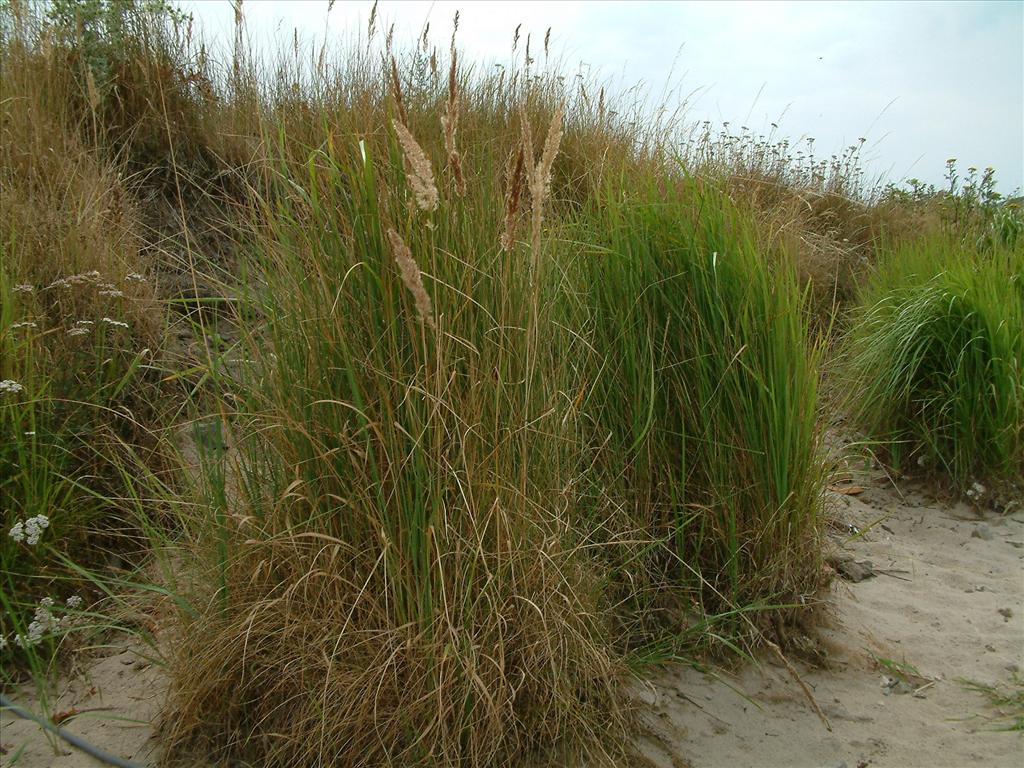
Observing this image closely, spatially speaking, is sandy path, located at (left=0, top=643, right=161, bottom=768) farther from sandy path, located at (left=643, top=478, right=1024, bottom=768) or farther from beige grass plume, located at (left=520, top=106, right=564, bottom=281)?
beige grass plume, located at (left=520, top=106, right=564, bottom=281)

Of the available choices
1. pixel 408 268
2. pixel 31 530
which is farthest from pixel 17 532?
pixel 408 268

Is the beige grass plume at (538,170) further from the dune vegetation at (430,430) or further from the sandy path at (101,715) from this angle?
the sandy path at (101,715)

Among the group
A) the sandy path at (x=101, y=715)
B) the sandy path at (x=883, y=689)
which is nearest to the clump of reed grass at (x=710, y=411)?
the sandy path at (x=883, y=689)

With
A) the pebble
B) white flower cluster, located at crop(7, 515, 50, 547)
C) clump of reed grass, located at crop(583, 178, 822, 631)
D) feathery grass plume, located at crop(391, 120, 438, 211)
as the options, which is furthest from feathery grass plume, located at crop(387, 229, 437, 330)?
the pebble

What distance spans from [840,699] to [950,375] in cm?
248

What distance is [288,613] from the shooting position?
2127 millimetres

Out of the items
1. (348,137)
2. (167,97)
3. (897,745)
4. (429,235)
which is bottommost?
(897,745)

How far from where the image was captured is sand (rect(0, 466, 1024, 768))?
96.6 inches

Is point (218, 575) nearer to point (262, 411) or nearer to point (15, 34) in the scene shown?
point (262, 411)

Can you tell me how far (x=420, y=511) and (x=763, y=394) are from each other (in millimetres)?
1378

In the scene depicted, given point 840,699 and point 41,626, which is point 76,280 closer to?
point 41,626

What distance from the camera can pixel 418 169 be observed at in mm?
1799

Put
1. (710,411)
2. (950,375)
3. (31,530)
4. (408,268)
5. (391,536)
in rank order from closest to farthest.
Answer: (408,268) < (391,536) < (31,530) < (710,411) < (950,375)

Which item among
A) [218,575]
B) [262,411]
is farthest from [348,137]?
[218,575]
